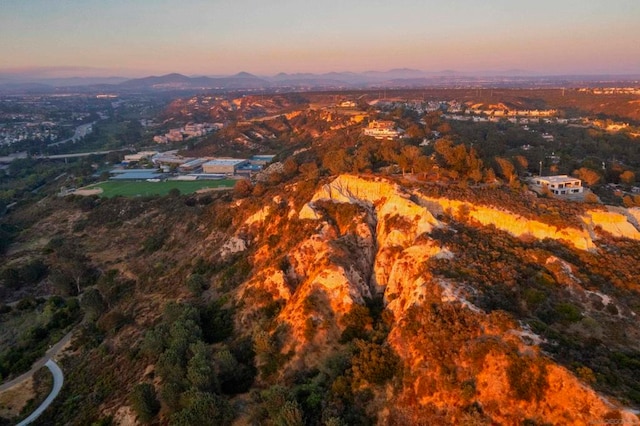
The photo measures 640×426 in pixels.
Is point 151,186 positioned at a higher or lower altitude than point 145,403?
higher

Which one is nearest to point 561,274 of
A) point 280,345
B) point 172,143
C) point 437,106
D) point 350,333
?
point 350,333

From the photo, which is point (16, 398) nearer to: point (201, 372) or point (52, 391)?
point (52, 391)

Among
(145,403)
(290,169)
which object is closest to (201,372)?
(145,403)

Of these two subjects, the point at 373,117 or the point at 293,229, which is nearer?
the point at 293,229

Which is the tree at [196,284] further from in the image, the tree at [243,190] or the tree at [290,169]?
the tree at [290,169]

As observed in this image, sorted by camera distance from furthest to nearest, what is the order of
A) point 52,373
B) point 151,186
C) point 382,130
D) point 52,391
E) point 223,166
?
point 223,166 → point 151,186 → point 382,130 → point 52,373 → point 52,391

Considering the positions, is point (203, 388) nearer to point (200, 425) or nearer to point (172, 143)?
point (200, 425)

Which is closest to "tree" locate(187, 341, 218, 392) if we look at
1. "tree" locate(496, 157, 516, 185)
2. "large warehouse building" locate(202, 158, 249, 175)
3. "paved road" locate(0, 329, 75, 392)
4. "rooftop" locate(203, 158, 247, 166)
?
"paved road" locate(0, 329, 75, 392)
